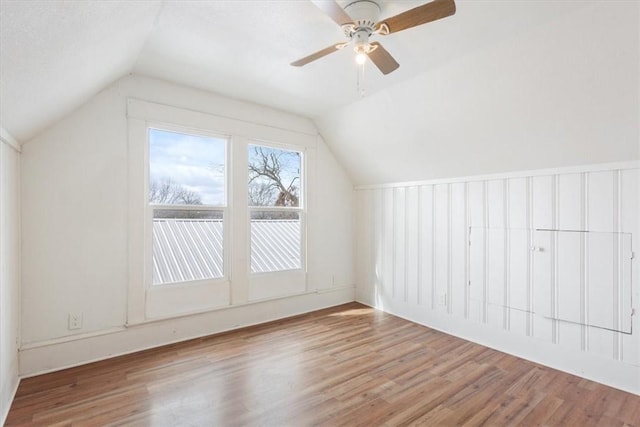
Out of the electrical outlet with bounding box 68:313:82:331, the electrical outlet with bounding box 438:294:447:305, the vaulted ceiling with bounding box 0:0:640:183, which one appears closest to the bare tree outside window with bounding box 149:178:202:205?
the vaulted ceiling with bounding box 0:0:640:183

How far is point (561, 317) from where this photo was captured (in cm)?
272

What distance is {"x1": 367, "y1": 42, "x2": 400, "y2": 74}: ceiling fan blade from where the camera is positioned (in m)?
1.98

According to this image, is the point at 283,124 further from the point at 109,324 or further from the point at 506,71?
the point at 109,324

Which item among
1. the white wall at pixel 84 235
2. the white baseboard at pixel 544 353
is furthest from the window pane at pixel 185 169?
the white baseboard at pixel 544 353

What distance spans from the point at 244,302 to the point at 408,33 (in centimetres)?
305

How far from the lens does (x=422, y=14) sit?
1.66 metres

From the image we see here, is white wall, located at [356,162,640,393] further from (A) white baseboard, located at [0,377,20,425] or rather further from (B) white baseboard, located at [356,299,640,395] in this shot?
(A) white baseboard, located at [0,377,20,425]

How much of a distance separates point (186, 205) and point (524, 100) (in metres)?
3.21

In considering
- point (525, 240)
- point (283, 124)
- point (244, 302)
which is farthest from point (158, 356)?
point (525, 240)

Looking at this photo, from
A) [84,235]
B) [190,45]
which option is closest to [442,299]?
[190,45]

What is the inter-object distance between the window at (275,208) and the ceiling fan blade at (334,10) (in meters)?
Answer: 2.21

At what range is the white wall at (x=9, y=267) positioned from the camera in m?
1.99

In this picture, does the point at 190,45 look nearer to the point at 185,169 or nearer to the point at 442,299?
the point at 185,169

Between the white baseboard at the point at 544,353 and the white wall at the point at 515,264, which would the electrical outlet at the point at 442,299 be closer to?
the white wall at the point at 515,264
